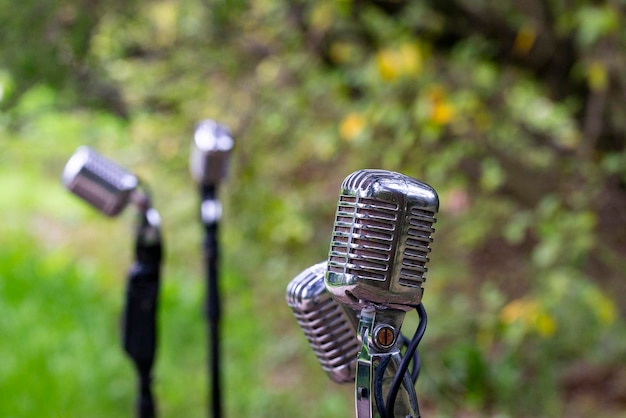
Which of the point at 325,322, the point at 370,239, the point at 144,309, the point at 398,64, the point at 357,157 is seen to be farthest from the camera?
the point at 357,157

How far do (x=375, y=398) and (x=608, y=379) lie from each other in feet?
10.6

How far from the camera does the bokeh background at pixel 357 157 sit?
3.02 meters

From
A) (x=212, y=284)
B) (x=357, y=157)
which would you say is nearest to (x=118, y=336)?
(x=357, y=157)

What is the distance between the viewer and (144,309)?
73.7 inches

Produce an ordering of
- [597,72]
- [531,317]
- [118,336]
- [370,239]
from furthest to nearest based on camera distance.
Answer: [118,336] → [531,317] → [597,72] → [370,239]

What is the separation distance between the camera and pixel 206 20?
374cm

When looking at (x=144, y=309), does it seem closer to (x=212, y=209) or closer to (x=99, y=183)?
(x=99, y=183)

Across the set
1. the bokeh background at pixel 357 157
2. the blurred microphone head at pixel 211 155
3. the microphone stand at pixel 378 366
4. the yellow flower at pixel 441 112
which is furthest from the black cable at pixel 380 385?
the yellow flower at pixel 441 112

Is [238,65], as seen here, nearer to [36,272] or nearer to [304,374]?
[304,374]

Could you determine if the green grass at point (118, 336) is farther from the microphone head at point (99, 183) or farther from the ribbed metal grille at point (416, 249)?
the ribbed metal grille at point (416, 249)

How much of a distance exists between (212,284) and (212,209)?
22 cm

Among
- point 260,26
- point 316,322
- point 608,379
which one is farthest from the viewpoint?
point 260,26

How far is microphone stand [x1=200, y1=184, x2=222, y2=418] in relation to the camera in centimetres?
225

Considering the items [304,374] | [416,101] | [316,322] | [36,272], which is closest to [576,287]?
[416,101]
